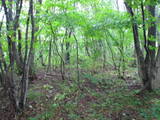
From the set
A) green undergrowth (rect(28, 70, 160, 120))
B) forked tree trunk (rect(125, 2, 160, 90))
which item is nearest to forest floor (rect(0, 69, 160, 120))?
green undergrowth (rect(28, 70, 160, 120))

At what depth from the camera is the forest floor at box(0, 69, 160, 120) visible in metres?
4.44

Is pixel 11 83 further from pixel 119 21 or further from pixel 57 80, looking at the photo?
pixel 119 21

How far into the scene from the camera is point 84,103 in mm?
5277

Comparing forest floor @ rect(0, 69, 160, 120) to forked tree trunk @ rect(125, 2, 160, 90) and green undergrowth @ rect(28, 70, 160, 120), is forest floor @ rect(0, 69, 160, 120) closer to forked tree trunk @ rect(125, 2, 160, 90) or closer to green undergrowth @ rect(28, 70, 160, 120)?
green undergrowth @ rect(28, 70, 160, 120)

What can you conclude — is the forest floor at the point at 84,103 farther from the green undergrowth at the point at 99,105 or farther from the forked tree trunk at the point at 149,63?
the forked tree trunk at the point at 149,63

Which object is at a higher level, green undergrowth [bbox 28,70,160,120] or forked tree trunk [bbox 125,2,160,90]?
forked tree trunk [bbox 125,2,160,90]

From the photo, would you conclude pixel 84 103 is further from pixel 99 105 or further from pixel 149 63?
pixel 149 63

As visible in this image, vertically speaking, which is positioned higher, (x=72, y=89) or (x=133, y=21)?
(x=133, y=21)

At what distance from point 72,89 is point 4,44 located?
3334mm

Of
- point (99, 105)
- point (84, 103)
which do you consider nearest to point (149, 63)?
point (99, 105)

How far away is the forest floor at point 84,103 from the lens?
444 cm

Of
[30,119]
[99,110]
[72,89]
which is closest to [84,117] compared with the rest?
[99,110]

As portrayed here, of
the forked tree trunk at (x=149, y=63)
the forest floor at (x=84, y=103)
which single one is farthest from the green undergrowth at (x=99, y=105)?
the forked tree trunk at (x=149, y=63)

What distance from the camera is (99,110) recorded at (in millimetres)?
4805
